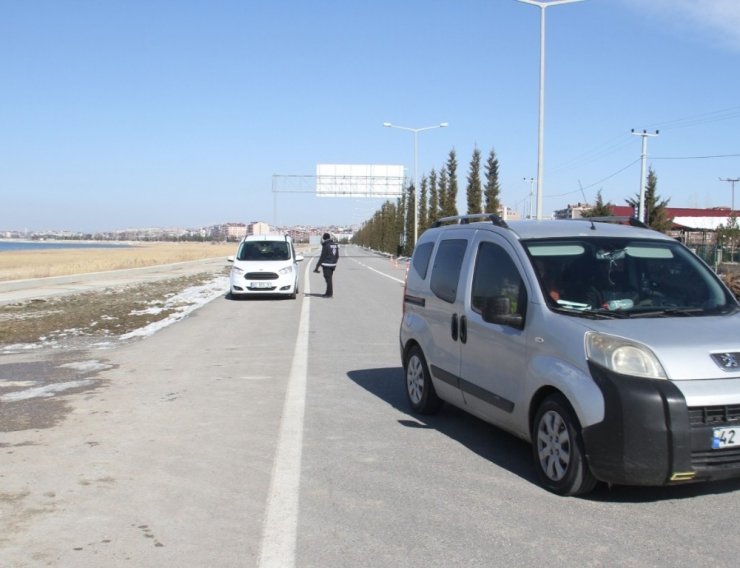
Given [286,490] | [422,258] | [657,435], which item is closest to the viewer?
[657,435]

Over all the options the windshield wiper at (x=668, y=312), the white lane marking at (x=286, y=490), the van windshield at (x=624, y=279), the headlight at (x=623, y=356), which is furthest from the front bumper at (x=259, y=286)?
the headlight at (x=623, y=356)

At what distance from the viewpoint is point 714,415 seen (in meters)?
4.31

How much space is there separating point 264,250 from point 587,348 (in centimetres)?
1828

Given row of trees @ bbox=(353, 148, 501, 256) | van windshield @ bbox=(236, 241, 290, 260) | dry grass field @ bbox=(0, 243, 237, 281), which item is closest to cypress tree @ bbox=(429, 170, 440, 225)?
row of trees @ bbox=(353, 148, 501, 256)

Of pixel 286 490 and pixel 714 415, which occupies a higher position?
pixel 714 415

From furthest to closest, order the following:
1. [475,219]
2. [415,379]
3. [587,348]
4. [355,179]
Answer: [355,179] < [415,379] < [475,219] < [587,348]

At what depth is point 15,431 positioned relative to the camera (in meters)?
6.56

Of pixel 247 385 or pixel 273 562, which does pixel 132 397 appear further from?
pixel 273 562

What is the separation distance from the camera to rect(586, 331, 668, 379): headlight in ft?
14.3

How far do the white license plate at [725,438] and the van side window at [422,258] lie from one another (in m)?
3.42

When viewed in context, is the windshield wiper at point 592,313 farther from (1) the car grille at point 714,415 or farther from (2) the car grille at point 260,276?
(2) the car grille at point 260,276

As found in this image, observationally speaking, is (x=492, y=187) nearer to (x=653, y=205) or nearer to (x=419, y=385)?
(x=653, y=205)

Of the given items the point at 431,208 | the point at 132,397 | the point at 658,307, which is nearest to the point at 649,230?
the point at 658,307

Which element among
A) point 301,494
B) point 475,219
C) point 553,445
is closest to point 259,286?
point 475,219
